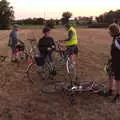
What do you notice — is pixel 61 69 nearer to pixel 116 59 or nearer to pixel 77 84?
pixel 77 84

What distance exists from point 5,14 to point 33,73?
330ft

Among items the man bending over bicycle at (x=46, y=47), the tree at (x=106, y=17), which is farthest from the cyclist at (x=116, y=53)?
the tree at (x=106, y=17)

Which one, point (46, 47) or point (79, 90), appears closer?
point (79, 90)

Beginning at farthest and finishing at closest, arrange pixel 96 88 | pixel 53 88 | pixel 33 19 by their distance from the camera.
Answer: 1. pixel 33 19
2. pixel 53 88
3. pixel 96 88

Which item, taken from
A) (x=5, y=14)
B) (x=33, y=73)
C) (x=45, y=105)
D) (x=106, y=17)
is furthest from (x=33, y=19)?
(x=45, y=105)

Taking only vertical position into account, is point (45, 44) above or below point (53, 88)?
above

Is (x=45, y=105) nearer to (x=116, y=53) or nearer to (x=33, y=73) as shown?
(x=116, y=53)

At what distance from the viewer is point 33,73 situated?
13.2 meters

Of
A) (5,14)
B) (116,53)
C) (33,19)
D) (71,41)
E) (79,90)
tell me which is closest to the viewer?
(116,53)

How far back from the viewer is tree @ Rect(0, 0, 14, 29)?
345ft

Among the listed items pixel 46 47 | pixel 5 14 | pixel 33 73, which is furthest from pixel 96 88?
pixel 5 14

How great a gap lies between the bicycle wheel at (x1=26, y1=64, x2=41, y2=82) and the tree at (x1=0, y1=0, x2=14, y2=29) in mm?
91132

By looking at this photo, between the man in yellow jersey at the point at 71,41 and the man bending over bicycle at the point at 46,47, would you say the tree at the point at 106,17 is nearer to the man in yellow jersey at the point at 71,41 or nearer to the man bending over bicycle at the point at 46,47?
the man in yellow jersey at the point at 71,41

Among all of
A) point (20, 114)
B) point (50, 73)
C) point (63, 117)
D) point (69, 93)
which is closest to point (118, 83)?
point (69, 93)
